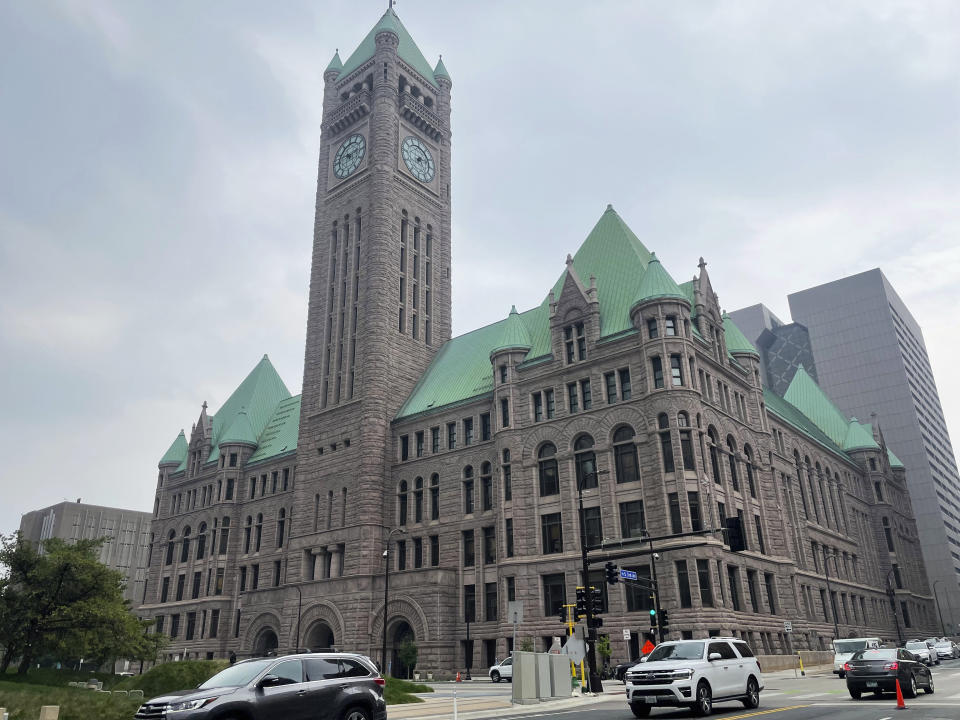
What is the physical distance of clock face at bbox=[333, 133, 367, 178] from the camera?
76.8 m

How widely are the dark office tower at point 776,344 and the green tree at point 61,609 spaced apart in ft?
493

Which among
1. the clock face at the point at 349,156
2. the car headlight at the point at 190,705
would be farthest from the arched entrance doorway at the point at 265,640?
the car headlight at the point at 190,705

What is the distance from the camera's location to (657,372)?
50625mm

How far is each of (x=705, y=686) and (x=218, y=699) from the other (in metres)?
12.1

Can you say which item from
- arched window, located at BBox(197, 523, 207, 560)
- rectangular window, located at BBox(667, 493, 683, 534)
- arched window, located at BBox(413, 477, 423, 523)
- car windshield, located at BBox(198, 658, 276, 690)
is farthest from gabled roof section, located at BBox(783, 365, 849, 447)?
car windshield, located at BBox(198, 658, 276, 690)

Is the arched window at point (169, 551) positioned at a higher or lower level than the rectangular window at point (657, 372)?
lower

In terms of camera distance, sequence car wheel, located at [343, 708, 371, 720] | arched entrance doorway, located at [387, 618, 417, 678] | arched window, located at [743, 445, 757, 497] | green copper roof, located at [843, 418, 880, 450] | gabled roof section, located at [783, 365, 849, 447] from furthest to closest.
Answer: gabled roof section, located at [783, 365, 849, 447] → green copper roof, located at [843, 418, 880, 450] → arched entrance doorway, located at [387, 618, 417, 678] → arched window, located at [743, 445, 757, 497] → car wheel, located at [343, 708, 371, 720]

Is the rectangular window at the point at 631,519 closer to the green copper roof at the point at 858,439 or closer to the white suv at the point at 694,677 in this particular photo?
the white suv at the point at 694,677

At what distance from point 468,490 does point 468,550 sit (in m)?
4.62

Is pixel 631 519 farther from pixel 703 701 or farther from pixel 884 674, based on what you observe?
pixel 703 701

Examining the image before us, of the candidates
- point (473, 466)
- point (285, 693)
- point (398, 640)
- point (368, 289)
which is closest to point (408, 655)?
point (398, 640)

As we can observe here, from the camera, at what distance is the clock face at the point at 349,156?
76.8m

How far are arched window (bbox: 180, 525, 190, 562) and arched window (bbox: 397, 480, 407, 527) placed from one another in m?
29.1

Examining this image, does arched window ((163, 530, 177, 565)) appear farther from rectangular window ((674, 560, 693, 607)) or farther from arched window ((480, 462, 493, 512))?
rectangular window ((674, 560, 693, 607))
